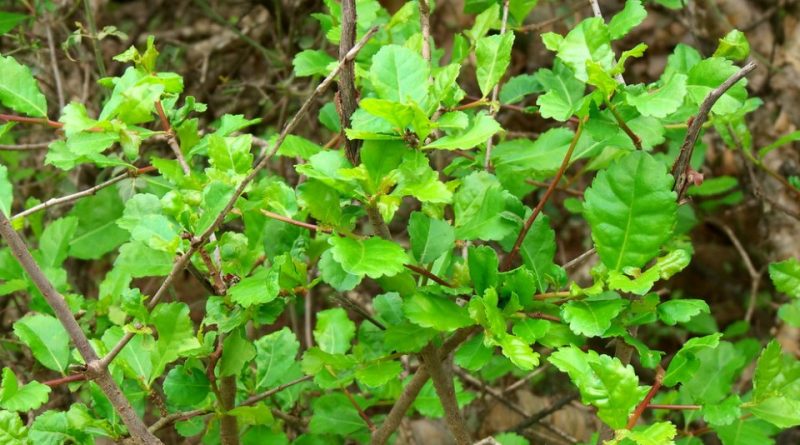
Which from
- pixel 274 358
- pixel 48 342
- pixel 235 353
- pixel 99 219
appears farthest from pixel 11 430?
pixel 99 219

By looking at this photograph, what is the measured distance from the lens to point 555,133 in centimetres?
127

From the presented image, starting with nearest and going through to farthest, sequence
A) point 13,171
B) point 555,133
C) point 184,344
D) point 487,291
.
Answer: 1. point 487,291
2. point 184,344
3. point 555,133
4. point 13,171

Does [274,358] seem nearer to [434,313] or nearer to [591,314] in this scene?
[434,313]

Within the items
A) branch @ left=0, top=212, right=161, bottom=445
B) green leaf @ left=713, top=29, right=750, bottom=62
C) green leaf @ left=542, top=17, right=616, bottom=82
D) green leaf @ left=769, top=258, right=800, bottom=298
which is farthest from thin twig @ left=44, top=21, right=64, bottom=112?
green leaf @ left=769, top=258, right=800, bottom=298

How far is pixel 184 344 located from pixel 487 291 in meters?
0.42

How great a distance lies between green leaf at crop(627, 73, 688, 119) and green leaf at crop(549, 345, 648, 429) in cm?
28

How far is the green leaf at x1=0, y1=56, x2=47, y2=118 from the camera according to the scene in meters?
1.09

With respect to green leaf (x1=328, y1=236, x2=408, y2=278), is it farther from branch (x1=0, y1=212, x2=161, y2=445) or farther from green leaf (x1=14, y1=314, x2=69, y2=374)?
green leaf (x1=14, y1=314, x2=69, y2=374)

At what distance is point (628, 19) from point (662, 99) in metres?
0.16

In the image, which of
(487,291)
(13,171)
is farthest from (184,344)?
(13,171)

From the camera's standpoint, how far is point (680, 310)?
1013mm

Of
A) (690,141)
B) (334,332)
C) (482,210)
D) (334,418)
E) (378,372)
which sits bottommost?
(334,418)

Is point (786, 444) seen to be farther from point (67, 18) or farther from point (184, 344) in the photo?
point (67, 18)

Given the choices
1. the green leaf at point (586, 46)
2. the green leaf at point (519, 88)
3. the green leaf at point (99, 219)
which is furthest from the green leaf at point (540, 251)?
the green leaf at point (99, 219)
